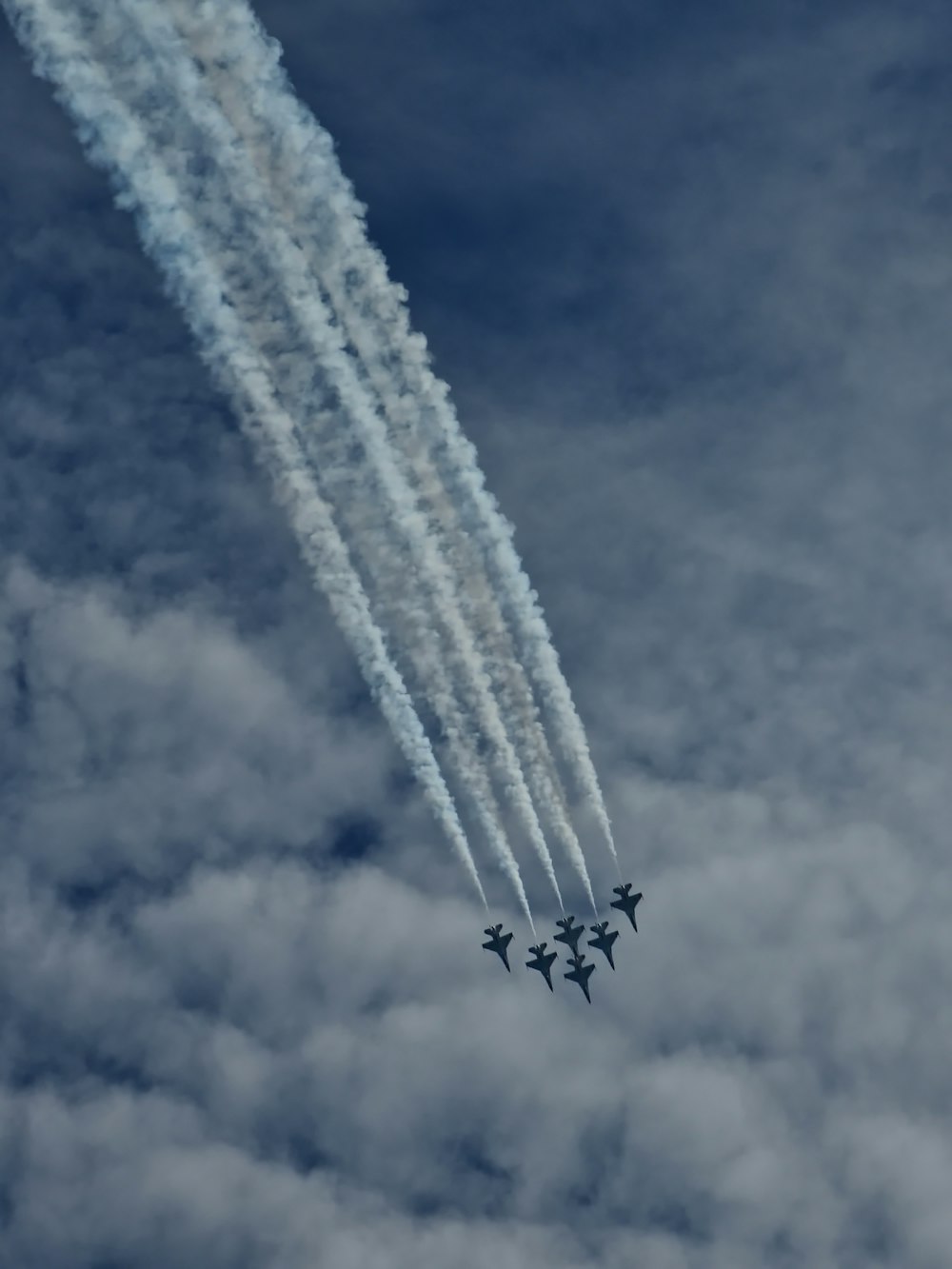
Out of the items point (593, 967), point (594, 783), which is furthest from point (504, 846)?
point (593, 967)

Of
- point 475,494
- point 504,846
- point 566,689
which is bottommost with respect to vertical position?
point 504,846

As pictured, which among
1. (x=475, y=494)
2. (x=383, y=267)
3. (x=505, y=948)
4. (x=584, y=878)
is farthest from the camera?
(x=505, y=948)

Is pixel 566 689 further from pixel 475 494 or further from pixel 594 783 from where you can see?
pixel 475 494

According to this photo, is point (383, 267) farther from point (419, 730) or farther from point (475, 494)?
point (419, 730)

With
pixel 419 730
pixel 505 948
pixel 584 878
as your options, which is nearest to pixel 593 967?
pixel 505 948

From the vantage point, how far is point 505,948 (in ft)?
183

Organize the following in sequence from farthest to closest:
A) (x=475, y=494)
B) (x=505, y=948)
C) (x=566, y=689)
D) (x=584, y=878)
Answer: (x=505, y=948)
(x=584, y=878)
(x=566, y=689)
(x=475, y=494)

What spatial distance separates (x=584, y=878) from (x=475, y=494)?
15374 millimetres

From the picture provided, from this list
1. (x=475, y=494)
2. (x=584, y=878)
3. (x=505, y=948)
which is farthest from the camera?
(x=505, y=948)

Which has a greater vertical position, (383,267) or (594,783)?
(383,267)

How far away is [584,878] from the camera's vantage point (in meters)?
45.8

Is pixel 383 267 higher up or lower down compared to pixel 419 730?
higher up

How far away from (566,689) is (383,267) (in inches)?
594

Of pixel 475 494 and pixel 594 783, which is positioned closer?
→ pixel 475 494
